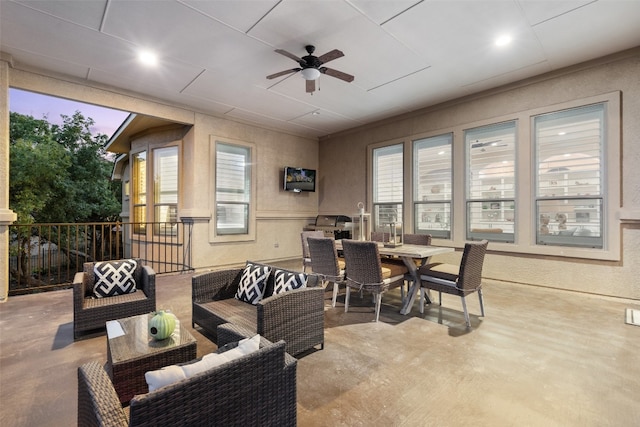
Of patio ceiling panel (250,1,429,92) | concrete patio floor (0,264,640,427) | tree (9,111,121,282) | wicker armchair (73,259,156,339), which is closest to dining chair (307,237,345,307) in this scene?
concrete patio floor (0,264,640,427)

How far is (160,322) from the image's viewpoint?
1.95 metres

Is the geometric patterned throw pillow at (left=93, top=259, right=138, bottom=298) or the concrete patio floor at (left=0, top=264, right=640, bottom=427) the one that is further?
the geometric patterned throw pillow at (left=93, top=259, right=138, bottom=298)

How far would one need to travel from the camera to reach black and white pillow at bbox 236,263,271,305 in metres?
2.75

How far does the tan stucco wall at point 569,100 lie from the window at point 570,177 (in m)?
0.22

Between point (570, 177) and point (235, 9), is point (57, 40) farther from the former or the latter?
point (570, 177)

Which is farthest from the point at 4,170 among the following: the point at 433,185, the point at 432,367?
the point at 433,185

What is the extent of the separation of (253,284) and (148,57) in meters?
3.37

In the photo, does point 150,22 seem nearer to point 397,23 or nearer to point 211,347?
point 397,23

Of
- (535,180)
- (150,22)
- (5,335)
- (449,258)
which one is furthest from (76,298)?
(535,180)

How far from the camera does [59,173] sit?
8391mm

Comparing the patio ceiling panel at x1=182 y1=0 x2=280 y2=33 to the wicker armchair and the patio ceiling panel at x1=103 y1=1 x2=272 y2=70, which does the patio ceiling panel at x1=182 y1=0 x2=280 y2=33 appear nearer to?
the patio ceiling panel at x1=103 y1=1 x2=272 y2=70

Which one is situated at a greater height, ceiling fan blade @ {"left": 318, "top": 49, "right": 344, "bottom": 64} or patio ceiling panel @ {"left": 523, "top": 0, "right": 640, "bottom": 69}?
patio ceiling panel @ {"left": 523, "top": 0, "right": 640, "bottom": 69}

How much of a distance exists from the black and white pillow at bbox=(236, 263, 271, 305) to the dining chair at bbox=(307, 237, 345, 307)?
0.93 metres

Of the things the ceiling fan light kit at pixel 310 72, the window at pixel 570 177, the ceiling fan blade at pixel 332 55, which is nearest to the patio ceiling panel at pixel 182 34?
the ceiling fan light kit at pixel 310 72
